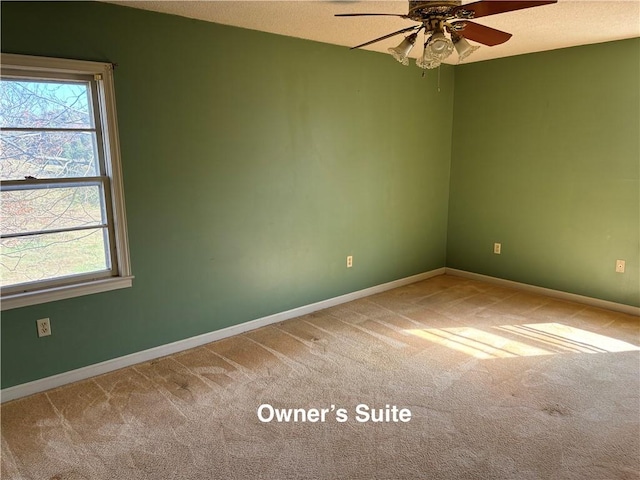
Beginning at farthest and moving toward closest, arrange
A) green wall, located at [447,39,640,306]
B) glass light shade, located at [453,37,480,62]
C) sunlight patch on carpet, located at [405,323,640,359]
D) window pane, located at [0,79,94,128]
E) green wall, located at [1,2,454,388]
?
green wall, located at [447,39,640,306] < sunlight patch on carpet, located at [405,323,640,359] < green wall, located at [1,2,454,388] < window pane, located at [0,79,94,128] < glass light shade, located at [453,37,480,62]

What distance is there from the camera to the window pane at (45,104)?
2.54m

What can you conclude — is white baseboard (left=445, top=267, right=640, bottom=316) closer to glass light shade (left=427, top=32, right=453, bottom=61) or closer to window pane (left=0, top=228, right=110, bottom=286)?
glass light shade (left=427, top=32, right=453, bottom=61)

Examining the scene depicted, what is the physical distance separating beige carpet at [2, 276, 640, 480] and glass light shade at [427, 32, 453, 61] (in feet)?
6.15

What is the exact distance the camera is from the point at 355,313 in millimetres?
4062

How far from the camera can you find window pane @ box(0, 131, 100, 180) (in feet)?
8.47

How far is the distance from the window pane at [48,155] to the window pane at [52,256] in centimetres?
37

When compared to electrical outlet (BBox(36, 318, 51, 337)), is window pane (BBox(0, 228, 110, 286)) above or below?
above

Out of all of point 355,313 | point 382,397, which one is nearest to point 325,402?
point 382,397

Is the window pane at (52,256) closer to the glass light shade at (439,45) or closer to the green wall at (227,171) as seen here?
the green wall at (227,171)

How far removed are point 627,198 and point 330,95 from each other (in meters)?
2.68

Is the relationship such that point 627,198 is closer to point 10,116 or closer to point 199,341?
point 199,341

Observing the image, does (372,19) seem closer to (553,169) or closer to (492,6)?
(492,6)

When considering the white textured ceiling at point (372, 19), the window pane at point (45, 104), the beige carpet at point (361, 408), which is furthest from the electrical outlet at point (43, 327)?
the white textured ceiling at point (372, 19)

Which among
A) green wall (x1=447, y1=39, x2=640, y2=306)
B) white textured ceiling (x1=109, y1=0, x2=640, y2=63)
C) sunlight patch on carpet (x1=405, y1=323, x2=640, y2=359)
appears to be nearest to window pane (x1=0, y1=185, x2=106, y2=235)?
white textured ceiling (x1=109, y1=0, x2=640, y2=63)
